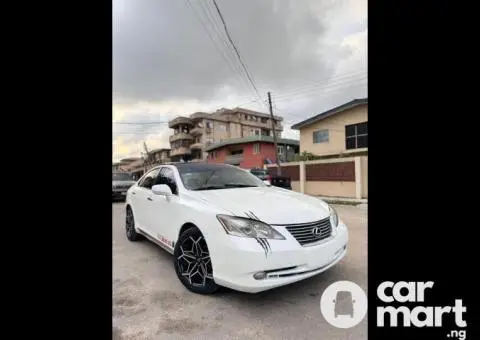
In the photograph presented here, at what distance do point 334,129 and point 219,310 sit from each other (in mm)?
15656

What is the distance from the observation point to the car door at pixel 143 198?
3816 millimetres

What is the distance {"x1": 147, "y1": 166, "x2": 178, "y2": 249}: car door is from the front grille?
129cm

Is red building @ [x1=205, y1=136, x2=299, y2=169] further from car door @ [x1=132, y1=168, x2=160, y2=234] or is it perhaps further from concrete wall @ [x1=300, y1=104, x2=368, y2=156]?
car door @ [x1=132, y1=168, x2=160, y2=234]

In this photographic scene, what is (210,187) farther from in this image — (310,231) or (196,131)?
(196,131)

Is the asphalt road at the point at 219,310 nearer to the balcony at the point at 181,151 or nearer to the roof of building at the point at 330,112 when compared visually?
the roof of building at the point at 330,112

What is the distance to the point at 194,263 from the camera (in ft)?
8.54

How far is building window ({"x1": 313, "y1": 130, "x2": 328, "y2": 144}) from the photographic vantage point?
17.0 metres

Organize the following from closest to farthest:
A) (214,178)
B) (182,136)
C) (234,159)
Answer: (214,178) < (234,159) < (182,136)

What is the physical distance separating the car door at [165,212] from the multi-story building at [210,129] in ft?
109
